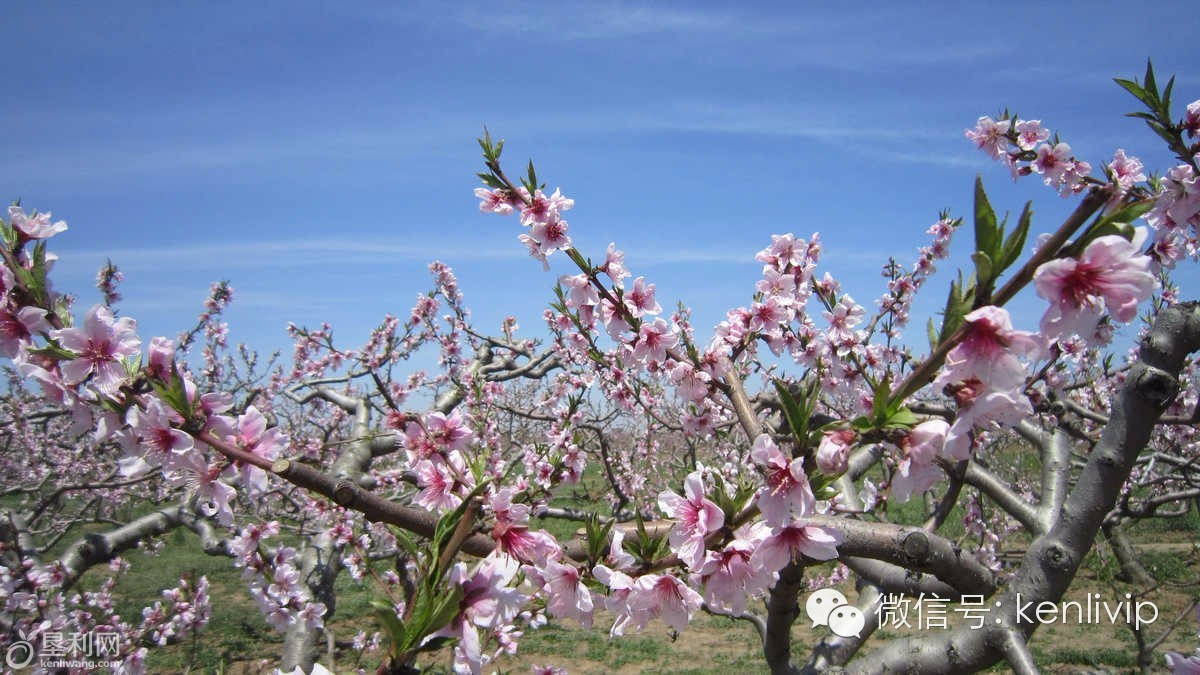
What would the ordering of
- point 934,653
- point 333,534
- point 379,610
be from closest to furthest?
point 379,610 < point 934,653 < point 333,534

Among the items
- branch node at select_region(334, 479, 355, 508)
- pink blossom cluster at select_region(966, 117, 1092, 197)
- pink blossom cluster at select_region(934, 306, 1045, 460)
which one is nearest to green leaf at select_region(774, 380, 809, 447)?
pink blossom cluster at select_region(934, 306, 1045, 460)

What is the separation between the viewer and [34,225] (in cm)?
128

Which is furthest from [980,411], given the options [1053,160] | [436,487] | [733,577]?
[1053,160]

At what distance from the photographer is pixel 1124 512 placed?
409 cm

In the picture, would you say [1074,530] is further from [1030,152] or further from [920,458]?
[1030,152]

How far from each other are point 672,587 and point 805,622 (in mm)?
9064

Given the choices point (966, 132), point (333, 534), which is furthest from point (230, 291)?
point (966, 132)

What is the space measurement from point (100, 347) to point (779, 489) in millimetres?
1329

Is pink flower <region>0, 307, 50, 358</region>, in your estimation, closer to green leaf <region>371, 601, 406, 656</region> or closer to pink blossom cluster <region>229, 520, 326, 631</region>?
green leaf <region>371, 601, 406, 656</region>

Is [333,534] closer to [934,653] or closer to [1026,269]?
[934,653]

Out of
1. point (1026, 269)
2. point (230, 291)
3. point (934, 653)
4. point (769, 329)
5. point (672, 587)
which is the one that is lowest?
point (934, 653)

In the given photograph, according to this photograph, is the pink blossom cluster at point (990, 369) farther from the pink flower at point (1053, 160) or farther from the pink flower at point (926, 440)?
the pink flower at point (1053, 160)

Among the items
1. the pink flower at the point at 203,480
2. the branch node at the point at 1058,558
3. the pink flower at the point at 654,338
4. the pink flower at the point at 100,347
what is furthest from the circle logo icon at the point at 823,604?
the pink flower at the point at 100,347

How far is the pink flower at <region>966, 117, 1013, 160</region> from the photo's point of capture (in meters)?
3.12
